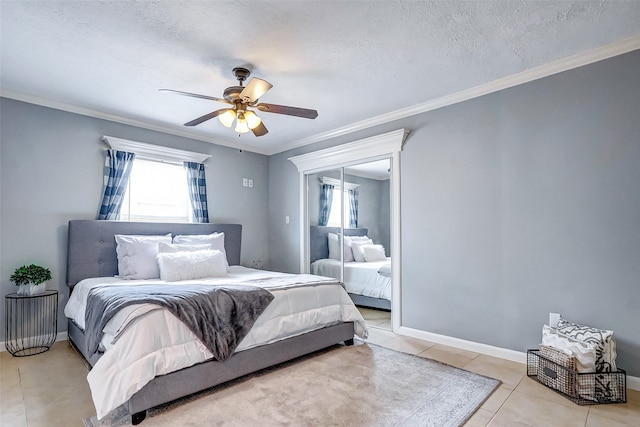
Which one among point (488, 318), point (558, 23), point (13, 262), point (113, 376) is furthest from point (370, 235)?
point (13, 262)

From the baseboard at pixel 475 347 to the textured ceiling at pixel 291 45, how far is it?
96.7 inches

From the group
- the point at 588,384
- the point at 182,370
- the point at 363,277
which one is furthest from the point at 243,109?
the point at 588,384

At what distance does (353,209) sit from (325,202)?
518mm

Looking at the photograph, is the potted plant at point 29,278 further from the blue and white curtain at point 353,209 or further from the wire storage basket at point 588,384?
the wire storage basket at point 588,384

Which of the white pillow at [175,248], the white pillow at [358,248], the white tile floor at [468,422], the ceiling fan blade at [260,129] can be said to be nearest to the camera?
the white tile floor at [468,422]

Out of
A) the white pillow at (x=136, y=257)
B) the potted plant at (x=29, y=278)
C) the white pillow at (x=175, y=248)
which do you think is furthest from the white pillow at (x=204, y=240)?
the potted plant at (x=29, y=278)

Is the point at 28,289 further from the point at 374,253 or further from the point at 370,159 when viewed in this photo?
the point at 370,159

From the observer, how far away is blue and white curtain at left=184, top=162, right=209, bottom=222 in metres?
4.73

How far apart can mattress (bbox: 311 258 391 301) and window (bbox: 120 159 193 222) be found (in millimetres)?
2057

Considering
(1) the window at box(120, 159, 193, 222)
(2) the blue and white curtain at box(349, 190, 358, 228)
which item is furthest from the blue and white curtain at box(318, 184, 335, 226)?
(1) the window at box(120, 159, 193, 222)

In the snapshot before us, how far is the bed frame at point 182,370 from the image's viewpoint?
7.10ft

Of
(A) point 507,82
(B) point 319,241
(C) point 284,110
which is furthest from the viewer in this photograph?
(B) point 319,241


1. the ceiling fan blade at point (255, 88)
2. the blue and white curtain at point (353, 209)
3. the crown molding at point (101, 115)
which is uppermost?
the crown molding at point (101, 115)

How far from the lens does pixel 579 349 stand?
2428 mm
